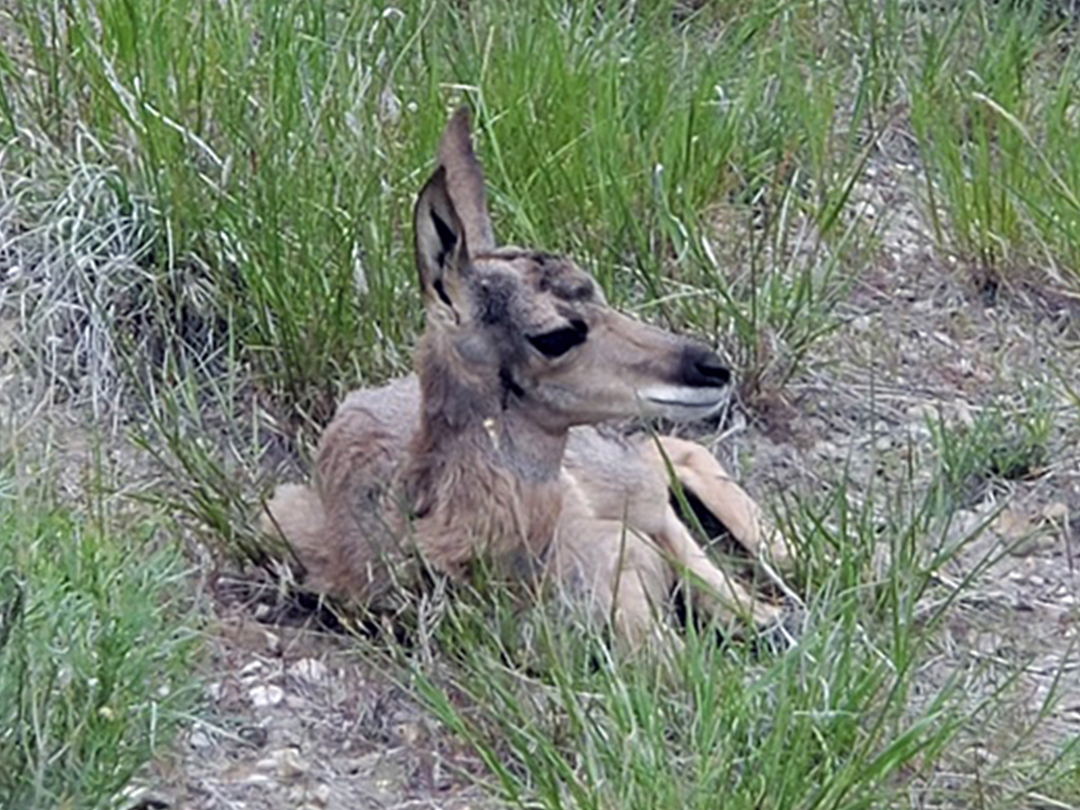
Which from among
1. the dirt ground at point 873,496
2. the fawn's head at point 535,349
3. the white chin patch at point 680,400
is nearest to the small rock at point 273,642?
the dirt ground at point 873,496

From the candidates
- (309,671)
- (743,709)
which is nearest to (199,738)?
(309,671)

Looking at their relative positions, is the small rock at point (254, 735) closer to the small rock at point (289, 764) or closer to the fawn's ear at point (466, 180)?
the small rock at point (289, 764)

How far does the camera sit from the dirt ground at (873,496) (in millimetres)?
4766

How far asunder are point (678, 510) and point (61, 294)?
1.69 metres

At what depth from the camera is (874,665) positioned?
442 cm

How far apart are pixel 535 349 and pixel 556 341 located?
0.05 meters

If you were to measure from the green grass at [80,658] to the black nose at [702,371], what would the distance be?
116 centimetres

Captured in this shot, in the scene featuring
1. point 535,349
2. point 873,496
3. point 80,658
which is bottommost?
point 873,496

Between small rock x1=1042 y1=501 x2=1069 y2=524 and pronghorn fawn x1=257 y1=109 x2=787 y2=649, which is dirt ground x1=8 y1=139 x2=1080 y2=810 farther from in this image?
pronghorn fawn x1=257 y1=109 x2=787 y2=649

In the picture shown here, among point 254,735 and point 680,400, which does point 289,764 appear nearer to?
point 254,735

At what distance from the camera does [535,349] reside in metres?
5.32

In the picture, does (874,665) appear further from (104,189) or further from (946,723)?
(104,189)

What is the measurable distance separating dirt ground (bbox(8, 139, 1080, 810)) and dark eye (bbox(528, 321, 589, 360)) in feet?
2.18

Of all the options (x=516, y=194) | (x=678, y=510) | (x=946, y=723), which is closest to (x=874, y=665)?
(x=946, y=723)
